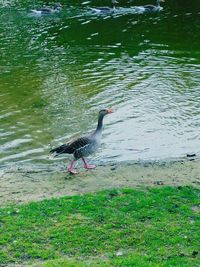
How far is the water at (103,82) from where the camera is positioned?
18.6 meters

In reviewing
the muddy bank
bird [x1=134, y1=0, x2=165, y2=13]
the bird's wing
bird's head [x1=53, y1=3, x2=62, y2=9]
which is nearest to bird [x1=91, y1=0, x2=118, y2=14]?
bird [x1=134, y1=0, x2=165, y2=13]

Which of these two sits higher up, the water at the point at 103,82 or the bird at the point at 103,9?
the bird at the point at 103,9

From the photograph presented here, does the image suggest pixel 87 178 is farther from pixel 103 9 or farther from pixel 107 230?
pixel 103 9

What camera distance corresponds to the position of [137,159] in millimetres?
16969

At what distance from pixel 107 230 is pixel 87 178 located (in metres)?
3.67

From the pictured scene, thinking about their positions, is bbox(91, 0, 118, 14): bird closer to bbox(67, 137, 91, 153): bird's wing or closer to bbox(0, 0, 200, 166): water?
bbox(0, 0, 200, 166): water

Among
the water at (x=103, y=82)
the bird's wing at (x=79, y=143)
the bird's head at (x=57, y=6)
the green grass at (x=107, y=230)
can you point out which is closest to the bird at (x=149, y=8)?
the water at (x=103, y=82)

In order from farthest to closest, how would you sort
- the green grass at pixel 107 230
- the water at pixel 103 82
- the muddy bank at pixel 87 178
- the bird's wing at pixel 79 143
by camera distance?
the water at pixel 103 82 < the bird's wing at pixel 79 143 < the muddy bank at pixel 87 178 < the green grass at pixel 107 230

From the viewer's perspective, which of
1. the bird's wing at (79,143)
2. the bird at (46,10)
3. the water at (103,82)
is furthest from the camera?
the bird at (46,10)

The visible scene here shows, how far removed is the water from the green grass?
4.10 meters

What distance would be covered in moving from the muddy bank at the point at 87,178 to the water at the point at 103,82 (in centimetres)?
100

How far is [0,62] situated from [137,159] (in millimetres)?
15025

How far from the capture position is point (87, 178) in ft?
49.8

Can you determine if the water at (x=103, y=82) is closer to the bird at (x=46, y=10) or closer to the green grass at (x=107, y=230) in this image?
the bird at (x=46, y=10)
